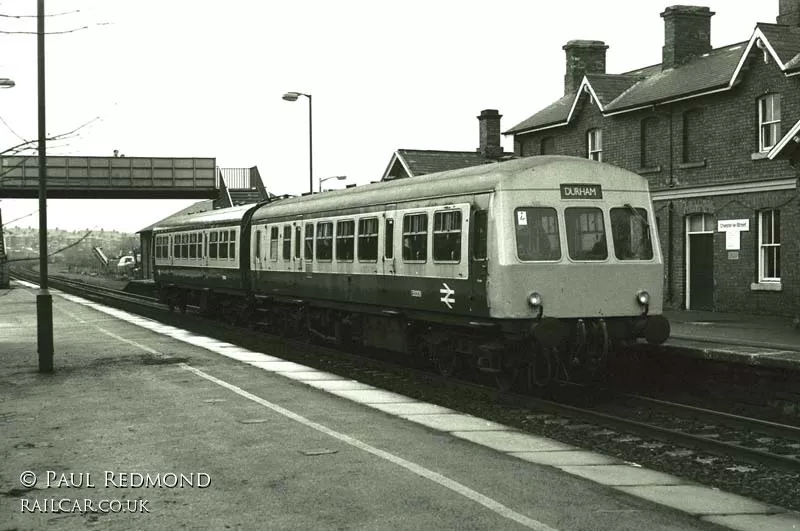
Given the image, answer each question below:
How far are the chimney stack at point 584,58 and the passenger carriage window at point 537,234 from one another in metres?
21.7

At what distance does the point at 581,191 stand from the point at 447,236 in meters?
2.02

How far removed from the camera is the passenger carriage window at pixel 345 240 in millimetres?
17219

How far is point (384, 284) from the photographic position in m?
15.8

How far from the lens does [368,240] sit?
16.5 m

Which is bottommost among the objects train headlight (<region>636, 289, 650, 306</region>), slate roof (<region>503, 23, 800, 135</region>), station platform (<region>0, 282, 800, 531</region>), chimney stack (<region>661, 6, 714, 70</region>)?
station platform (<region>0, 282, 800, 531</region>)

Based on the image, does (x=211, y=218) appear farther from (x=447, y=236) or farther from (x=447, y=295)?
(x=447, y=295)

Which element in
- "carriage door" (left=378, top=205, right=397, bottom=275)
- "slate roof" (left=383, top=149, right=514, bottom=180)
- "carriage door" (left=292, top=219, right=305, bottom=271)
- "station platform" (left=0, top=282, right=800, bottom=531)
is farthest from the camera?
"slate roof" (left=383, top=149, right=514, bottom=180)

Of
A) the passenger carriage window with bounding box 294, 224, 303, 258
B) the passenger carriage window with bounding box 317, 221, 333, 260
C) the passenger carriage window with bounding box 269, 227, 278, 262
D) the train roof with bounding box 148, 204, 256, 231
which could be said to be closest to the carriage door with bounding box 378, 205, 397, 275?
the passenger carriage window with bounding box 317, 221, 333, 260

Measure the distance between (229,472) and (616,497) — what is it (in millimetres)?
3070

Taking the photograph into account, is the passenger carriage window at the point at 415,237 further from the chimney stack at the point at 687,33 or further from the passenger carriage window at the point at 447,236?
the chimney stack at the point at 687,33

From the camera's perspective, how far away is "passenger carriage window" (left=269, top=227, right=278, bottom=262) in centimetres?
2139

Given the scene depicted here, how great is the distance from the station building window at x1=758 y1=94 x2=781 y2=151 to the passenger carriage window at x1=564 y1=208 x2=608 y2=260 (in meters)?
11.6

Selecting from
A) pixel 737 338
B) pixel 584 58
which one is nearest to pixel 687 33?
pixel 584 58

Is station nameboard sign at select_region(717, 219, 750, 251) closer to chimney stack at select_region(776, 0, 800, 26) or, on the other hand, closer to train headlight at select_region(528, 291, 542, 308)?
chimney stack at select_region(776, 0, 800, 26)
